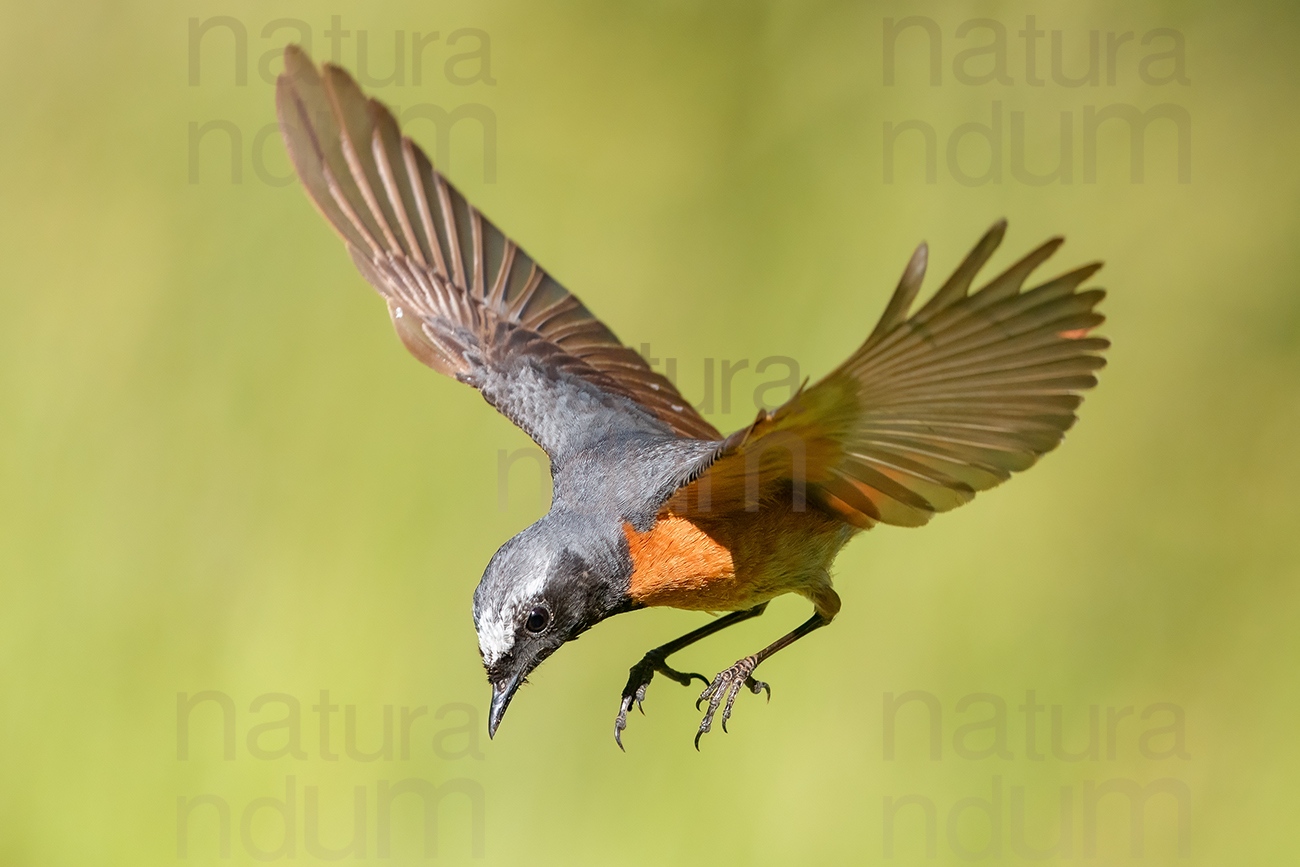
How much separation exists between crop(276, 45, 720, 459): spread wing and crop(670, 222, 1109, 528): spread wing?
774 mm

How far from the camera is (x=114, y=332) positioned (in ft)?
14.6

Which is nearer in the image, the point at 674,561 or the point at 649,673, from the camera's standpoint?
the point at 674,561

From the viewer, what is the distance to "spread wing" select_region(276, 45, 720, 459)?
3246mm

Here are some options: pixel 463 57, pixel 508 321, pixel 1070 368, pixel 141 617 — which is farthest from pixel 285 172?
pixel 1070 368

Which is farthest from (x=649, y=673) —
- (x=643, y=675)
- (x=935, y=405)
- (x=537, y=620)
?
(x=935, y=405)

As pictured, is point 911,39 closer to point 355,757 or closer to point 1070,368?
point 1070,368

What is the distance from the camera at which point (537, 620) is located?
2.40m

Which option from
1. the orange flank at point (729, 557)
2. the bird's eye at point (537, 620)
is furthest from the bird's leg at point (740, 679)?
the bird's eye at point (537, 620)

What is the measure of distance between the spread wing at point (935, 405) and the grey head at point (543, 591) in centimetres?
18

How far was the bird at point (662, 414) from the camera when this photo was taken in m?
2.09

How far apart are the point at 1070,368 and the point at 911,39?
2.46 m

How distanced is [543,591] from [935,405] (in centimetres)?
79

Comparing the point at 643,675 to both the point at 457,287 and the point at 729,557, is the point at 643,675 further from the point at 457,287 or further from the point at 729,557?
the point at 457,287

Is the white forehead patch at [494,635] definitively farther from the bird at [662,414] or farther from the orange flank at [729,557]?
the orange flank at [729,557]
